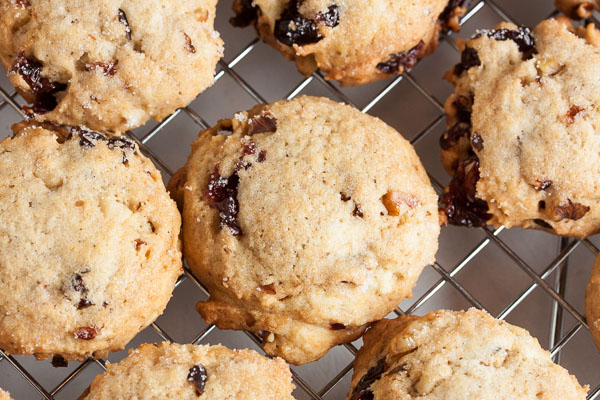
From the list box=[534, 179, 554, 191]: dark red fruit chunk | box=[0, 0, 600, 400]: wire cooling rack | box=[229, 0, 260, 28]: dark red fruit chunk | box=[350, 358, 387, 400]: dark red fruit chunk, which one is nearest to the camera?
box=[350, 358, 387, 400]: dark red fruit chunk

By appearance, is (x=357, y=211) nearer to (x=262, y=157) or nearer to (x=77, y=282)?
(x=262, y=157)

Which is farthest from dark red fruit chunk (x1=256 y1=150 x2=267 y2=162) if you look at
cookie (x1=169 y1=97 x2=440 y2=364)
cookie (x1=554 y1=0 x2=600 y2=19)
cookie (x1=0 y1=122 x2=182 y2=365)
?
cookie (x1=554 y1=0 x2=600 y2=19)

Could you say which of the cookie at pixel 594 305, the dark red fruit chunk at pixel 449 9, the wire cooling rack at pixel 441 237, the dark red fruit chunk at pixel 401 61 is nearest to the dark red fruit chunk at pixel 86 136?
the wire cooling rack at pixel 441 237

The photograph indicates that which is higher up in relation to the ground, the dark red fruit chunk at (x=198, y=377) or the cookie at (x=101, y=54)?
the cookie at (x=101, y=54)

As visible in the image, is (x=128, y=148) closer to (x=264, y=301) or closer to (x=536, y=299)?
(x=264, y=301)

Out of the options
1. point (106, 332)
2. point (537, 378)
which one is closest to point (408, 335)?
point (537, 378)

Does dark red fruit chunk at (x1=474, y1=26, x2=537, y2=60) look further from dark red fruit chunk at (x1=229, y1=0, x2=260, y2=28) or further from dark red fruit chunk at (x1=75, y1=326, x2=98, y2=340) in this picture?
dark red fruit chunk at (x1=75, y1=326, x2=98, y2=340)

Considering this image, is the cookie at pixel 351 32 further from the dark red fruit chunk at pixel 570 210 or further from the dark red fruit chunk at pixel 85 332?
the dark red fruit chunk at pixel 85 332
